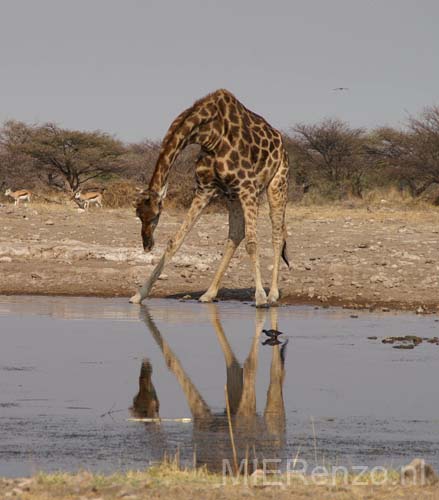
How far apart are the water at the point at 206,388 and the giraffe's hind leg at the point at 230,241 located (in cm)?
99

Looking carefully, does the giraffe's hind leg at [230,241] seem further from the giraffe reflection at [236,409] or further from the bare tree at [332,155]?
the bare tree at [332,155]

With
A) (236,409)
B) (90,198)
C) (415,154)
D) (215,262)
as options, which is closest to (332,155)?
(415,154)

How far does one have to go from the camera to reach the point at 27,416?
23.3ft

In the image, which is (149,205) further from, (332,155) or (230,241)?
(332,155)

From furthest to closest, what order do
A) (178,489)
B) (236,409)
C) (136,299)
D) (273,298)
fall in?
(273,298)
(136,299)
(236,409)
(178,489)

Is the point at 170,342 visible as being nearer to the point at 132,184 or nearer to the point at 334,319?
the point at 334,319

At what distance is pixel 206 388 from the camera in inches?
320

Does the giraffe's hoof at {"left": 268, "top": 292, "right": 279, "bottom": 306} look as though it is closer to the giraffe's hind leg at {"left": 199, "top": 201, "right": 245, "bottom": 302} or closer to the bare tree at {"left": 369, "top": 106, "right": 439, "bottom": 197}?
the giraffe's hind leg at {"left": 199, "top": 201, "right": 245, "bottom": 302}

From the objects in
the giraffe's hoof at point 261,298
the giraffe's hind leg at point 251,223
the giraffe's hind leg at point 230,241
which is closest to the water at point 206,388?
the giraffe's hoof at point 261,298

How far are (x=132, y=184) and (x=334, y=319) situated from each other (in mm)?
18384

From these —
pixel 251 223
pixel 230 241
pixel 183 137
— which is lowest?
pixel 230 241

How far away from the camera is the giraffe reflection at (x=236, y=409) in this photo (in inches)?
247

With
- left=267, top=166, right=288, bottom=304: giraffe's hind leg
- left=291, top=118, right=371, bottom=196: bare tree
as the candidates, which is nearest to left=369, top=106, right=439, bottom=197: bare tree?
left=291, top=118, right=371, bottom=196: bare tree

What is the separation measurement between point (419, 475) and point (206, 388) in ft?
9.65
